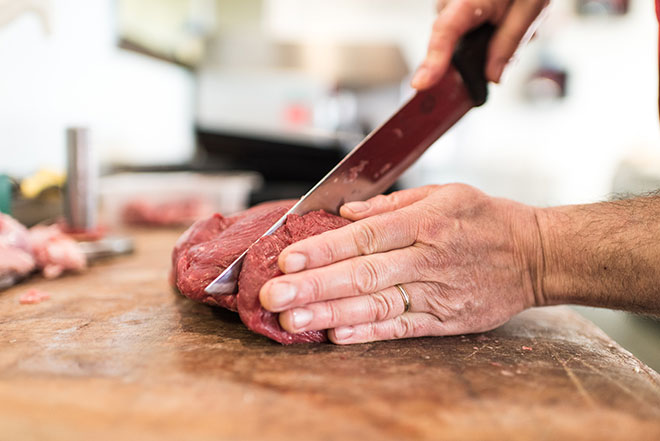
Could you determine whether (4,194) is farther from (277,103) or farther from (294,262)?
(277,103)

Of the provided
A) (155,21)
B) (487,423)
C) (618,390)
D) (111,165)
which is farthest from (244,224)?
(155,21)

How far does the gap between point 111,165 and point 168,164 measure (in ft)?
2.86

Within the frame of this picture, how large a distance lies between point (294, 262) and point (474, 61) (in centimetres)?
Answer: 99

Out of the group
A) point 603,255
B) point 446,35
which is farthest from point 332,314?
point 446,35

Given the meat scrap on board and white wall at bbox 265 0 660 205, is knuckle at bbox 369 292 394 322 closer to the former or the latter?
the meat scrap on board

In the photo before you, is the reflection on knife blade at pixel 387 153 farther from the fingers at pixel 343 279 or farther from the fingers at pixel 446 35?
the fingers at pixel 343 279

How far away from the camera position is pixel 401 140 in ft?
4.87

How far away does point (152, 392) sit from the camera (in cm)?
87

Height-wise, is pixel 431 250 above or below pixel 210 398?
above

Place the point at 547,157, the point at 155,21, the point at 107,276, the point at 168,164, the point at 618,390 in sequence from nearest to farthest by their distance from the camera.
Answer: the point at 618,390, the point at 107,276, the point at 155,21, the point at 168,164, the point at 547,157

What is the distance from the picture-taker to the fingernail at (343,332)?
3.73ft

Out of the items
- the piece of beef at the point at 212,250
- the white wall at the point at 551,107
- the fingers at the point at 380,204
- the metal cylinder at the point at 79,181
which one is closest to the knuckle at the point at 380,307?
the fingers at the point at 380,204

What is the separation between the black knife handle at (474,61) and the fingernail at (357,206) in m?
0.59

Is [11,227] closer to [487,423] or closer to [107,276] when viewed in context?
[107,276]
